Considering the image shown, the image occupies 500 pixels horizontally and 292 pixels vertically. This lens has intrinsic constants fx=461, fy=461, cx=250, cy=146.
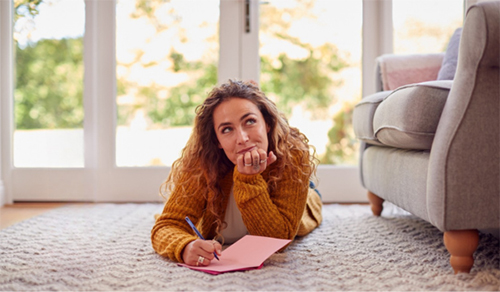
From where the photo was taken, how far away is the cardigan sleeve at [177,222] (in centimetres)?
106

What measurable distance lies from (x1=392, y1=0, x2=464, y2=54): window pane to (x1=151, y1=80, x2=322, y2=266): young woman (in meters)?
1.22

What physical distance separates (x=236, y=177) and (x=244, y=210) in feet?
0.28

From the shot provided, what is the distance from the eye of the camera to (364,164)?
1750mm

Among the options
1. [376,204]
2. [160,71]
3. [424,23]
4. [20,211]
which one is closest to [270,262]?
[376,204]

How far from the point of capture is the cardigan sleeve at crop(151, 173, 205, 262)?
1063 millimetres

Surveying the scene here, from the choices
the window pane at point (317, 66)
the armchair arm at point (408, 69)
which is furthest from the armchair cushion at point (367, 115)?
the window pane at point (317, 66)

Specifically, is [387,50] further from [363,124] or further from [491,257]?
[491,257]

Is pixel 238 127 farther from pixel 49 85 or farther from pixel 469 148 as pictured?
pixel 49 85

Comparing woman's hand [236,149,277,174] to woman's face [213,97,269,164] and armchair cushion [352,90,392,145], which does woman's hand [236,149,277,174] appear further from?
armchair cushion [352,90,392,145]

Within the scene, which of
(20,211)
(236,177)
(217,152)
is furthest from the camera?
(20,211)

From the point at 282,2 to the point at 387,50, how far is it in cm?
56

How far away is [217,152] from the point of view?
4.10 ft

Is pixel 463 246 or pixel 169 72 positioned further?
pixel 169 72

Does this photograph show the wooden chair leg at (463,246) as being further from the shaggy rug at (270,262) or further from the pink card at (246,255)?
the pink card at (246,255)
